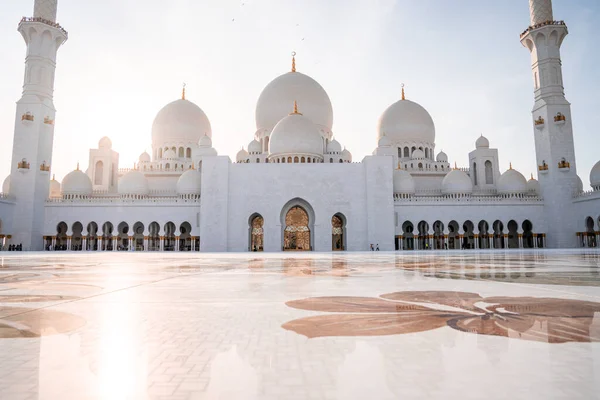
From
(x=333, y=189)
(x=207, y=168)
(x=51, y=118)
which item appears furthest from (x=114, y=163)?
(x=333, y=189)

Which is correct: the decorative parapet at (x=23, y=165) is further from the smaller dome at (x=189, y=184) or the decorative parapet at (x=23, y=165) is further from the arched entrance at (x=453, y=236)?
the arched entrance at (x=453, y=236)

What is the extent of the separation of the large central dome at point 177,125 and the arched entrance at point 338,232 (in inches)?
579

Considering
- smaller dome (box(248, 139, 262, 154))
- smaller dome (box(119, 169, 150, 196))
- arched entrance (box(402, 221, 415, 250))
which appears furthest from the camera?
smaller dome (box(248, 139, 262, 154))

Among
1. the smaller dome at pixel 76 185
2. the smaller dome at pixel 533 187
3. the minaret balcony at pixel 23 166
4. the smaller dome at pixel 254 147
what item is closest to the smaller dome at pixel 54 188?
the smaller dome at pixel 76 185

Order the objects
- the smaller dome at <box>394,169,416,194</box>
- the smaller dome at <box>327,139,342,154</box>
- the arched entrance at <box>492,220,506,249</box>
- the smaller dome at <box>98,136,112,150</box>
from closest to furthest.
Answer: the arched entrance at <box>492,220,506,249</box>
the smaller dome at <box>394,169,416,194</box>
the smaller dome at <box>327,139,342,154</box>
the smaller dome at <box>98,136,112,150</box>

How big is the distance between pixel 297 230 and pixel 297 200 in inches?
72.4

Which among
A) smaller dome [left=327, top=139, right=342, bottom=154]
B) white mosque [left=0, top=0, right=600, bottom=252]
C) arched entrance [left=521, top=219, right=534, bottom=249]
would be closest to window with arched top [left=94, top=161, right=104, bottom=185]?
white mosque [left=0, top=0, right=600, bottom=252]

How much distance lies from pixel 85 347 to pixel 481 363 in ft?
4.01

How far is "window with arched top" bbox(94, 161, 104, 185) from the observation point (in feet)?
94.7

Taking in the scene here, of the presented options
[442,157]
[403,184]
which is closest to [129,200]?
[403,184]

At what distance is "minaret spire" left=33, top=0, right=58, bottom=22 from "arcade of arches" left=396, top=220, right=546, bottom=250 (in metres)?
25.8

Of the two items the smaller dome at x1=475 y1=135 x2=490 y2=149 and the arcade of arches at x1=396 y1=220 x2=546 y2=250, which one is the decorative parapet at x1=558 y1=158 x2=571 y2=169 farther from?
the smaller dome at x1=475 y1=135 x2=490 y2=149

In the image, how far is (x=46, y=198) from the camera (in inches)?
954

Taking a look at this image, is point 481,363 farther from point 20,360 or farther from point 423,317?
point 20,360
